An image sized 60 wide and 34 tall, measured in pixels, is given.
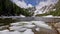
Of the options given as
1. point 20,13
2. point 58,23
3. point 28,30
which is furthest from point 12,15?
point 58,23

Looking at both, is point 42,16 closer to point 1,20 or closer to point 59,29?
point 59,29

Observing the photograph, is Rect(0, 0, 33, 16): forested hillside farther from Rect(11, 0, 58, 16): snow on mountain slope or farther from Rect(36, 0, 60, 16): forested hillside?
Rect(36, 0, 60, 16): forested hillside

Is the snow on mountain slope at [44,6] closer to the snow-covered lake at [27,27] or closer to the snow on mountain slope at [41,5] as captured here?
the snow on mountain slope at [41,5]

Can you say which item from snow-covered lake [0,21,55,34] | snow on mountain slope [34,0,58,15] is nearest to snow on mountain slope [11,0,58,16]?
snow on mountain slope [34,0,58,15]

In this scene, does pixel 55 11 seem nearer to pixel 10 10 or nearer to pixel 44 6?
pixel 44 6

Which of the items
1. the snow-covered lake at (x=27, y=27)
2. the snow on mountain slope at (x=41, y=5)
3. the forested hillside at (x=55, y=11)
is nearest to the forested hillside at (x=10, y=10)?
the snow on mountain slope at (x=41, y=5)

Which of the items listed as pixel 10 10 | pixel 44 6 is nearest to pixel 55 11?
pixel 44 6

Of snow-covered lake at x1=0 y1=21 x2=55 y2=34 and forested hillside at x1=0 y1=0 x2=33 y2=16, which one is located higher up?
forested hillside at x1=0 y1=0 x2=33 y2=16

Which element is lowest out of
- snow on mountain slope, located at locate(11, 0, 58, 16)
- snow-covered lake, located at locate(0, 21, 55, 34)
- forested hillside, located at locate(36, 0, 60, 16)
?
snow-covered lake, located at locate(0, 21, 55, 34)

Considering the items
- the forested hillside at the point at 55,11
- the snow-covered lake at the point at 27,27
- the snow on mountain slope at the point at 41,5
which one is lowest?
the snow-covered lake at the point at 27,27

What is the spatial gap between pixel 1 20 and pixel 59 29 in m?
1.14

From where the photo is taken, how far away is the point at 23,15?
226 centimetres

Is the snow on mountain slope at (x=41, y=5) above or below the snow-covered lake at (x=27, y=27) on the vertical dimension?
above

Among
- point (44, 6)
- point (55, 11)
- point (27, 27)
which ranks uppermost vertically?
point (44, 6)
